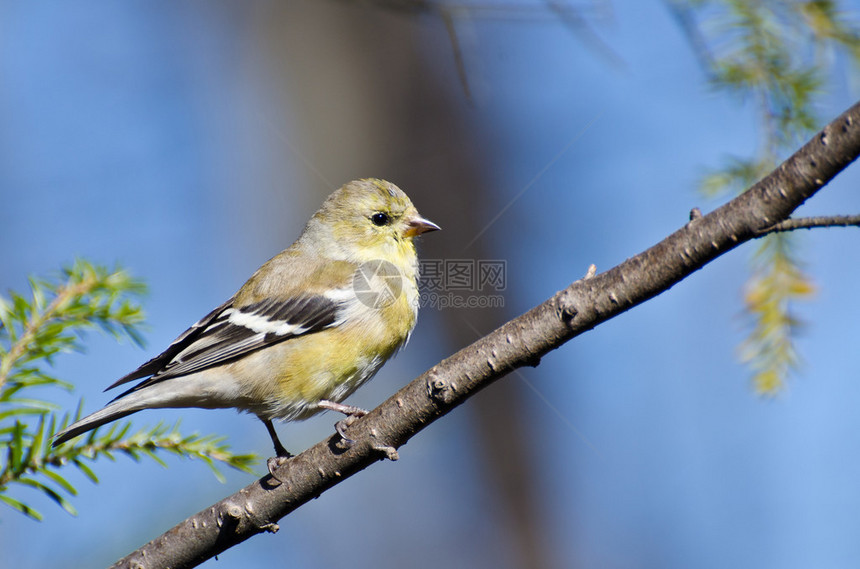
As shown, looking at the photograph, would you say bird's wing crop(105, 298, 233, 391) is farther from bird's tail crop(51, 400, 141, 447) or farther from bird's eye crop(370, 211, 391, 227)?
bird's eye crop(370, 211, 391, 227)

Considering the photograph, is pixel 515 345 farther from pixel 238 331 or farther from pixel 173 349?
pixel 173 349

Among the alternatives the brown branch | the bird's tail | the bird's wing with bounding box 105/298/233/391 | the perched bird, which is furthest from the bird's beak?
the brown branch

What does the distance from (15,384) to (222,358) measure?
67.7 inches

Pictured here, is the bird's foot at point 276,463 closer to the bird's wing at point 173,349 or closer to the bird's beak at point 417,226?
the bird's wing at point 173,349

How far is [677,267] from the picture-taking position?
1886mm

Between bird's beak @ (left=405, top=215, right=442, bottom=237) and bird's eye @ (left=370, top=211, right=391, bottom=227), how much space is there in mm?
149

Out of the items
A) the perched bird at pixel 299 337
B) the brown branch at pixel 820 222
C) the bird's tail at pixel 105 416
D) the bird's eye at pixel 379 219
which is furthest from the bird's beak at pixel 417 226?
the brown branch at pixel 820 222

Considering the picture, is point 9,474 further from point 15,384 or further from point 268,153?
point 268,153

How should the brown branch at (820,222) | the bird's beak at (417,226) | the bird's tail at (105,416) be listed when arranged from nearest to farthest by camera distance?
the brown branch at (820,222) → the bird's tail at (105,416) → the bird's beak at (417,226)

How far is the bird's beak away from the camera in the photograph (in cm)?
449

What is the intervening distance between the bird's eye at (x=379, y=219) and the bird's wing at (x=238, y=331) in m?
0.68

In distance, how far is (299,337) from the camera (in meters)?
3.92

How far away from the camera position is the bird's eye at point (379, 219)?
15.0ft

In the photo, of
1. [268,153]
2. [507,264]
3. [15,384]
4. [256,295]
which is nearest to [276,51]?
[268,153]
